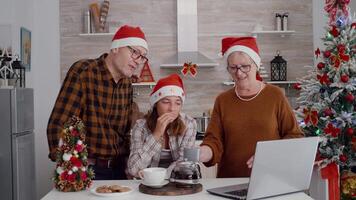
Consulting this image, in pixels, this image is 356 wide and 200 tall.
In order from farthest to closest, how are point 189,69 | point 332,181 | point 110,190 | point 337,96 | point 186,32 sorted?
point 186,32 < point 189,69 < point 337,96 < point 332,181 < point 110,190

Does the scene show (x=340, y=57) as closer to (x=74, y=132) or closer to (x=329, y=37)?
(x=329, y=37)

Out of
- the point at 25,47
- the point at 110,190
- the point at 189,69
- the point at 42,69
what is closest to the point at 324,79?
the point at 110,190

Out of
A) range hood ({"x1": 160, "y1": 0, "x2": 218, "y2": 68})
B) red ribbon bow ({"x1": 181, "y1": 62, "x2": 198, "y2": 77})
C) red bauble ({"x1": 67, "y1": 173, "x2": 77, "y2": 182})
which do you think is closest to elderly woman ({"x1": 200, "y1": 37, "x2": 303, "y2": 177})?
red bauble ({"x1": 67, "y1": 173, "x2": 77, "y2": 182})

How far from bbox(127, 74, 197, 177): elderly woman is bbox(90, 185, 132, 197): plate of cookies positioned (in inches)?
17.1

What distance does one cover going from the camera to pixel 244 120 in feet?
7.61

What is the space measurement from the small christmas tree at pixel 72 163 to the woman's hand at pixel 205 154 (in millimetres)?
594

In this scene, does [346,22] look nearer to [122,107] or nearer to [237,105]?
[237,105]

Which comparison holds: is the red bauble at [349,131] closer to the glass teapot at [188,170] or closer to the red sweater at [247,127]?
the red sweater at [247,127]

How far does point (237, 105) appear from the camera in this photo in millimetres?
2359

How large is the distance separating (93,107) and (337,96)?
163 cm

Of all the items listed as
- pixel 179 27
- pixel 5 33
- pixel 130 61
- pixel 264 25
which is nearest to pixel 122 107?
pixel 130 61

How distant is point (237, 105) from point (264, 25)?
3.06 metres

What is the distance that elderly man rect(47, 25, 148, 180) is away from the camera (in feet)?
7.54

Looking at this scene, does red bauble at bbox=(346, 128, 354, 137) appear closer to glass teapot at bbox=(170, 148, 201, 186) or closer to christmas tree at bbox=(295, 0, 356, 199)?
christmas tree at bbox=(295, 0, 356, 199)
